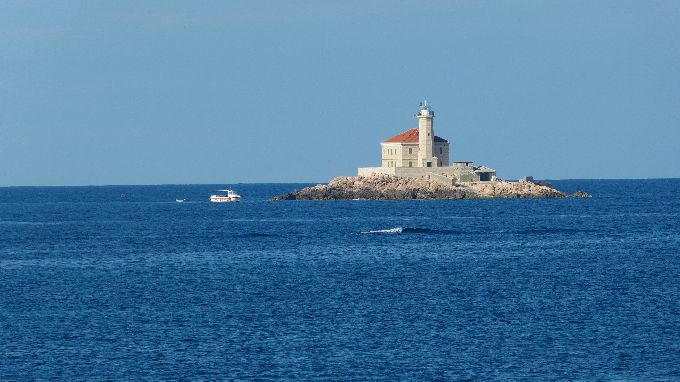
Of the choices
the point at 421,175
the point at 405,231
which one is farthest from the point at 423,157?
the point at 405,231

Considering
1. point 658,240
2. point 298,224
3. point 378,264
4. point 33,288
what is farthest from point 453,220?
point 33,288

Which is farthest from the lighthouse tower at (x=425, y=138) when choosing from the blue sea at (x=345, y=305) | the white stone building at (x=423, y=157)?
the blue sea at (x=345, y=305)

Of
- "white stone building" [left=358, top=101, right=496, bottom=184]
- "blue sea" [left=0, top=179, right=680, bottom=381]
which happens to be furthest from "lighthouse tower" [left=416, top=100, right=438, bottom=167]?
"blue sea" [left=0, top=179, right=680, bottom=381]

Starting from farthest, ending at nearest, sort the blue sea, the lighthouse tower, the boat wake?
1. the lighthouse tower
2. the boat wake
3. the blue sea

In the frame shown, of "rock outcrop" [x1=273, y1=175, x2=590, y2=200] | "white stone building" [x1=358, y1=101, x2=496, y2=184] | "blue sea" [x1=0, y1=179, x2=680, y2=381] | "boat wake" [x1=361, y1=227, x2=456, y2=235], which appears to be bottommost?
"blue sea" [x1=0, y1=179, x2=680, y2=381]

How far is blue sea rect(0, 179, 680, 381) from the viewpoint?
32.7 metres

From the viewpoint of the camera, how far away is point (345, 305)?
143 feet

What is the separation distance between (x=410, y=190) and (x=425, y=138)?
645cm

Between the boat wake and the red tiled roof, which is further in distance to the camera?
the red tiled roof

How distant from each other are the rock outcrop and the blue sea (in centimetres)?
5179

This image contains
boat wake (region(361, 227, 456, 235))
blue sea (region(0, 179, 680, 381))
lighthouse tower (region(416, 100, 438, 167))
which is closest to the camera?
blue sea (region(0, 179, 680, 381))

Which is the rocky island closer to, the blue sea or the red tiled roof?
the red tiled roof

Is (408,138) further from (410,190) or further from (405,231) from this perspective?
(405,231)

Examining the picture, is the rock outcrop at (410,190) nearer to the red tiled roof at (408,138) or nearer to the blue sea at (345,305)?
the red tiled roof at (408,138)
